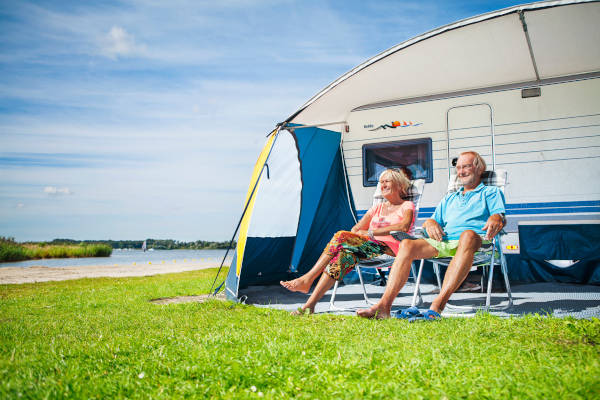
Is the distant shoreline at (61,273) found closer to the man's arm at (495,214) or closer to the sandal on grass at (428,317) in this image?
the sandal on grass at (428,317)

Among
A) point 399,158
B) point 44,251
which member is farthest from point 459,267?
point 44,251

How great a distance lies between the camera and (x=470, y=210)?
3.50 metres

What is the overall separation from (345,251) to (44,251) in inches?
670

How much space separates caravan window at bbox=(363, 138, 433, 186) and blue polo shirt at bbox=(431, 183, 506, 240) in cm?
154

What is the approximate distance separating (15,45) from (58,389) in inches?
359

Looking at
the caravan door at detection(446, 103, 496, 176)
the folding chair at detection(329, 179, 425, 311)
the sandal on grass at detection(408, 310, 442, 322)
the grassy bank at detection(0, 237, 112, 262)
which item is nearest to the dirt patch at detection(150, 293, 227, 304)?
the folding chair at detection(329, 179, 425, 311)

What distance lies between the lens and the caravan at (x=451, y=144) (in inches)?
168

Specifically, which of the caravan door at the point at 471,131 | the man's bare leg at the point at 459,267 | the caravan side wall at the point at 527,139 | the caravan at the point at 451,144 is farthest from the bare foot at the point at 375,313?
the caravan door at the point at 471,131

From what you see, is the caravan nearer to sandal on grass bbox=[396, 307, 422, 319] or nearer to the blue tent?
the blue tent

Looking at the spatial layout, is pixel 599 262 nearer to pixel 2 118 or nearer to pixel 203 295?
pixel 203 295

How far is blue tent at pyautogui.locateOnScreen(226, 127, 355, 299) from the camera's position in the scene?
4.66 meters

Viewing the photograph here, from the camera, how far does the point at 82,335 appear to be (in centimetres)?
278

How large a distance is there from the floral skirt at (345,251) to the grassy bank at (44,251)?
14933mm

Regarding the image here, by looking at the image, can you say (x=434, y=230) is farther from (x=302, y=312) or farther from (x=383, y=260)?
(x=302, y=312)
